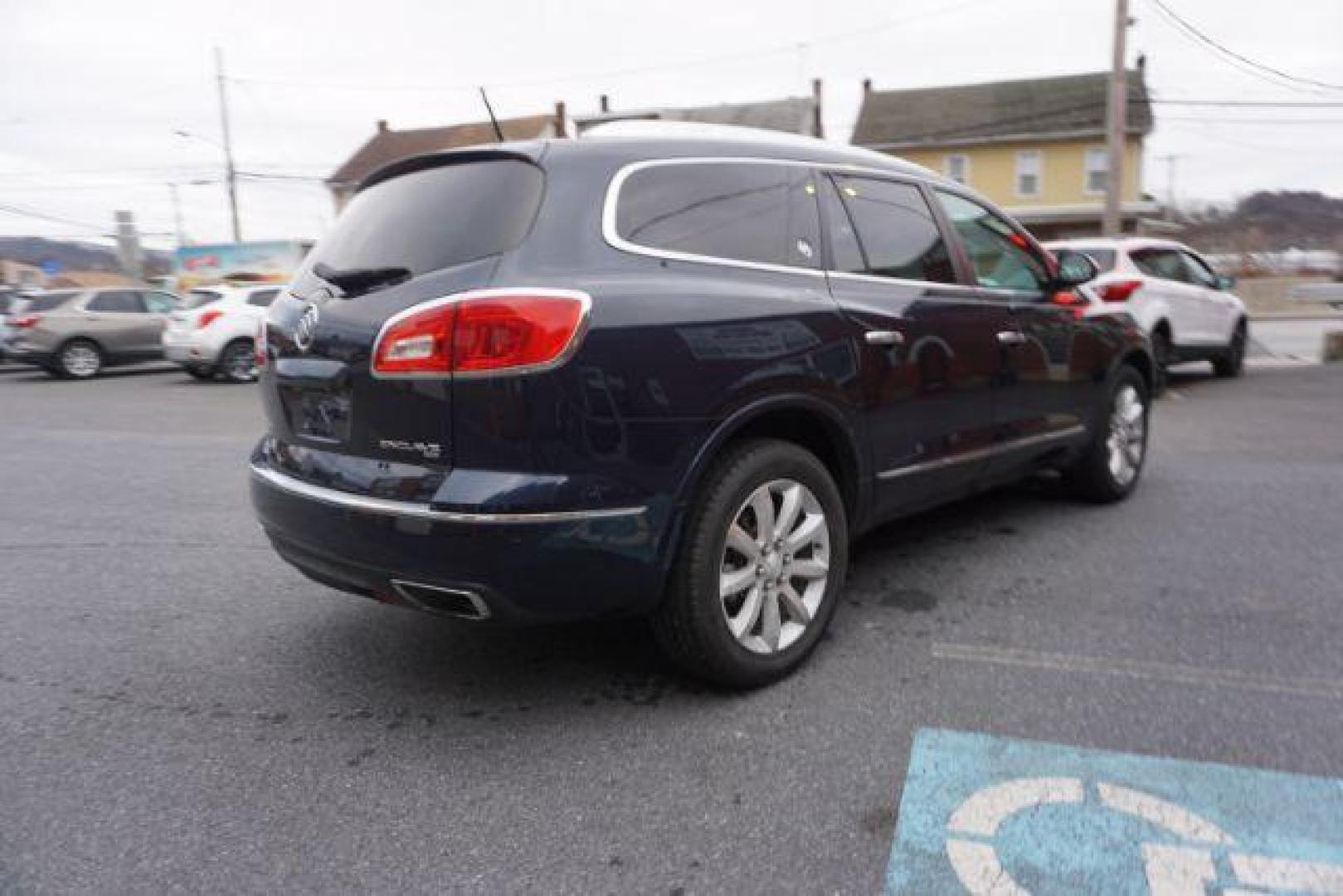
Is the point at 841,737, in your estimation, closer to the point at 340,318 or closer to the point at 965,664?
the point at 965,664

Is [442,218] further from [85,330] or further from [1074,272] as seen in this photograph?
[85,330]

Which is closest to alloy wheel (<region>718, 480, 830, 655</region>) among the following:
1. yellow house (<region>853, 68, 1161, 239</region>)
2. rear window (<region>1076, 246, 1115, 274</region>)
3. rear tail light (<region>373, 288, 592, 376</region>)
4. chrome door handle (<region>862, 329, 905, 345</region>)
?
chrome door handle (<region>862, 329, 905, 345</region>)

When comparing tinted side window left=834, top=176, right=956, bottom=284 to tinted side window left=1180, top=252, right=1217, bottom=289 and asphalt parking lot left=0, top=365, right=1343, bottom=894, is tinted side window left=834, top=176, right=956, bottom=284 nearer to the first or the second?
asphalt parking lot left=0, top=365, right=1343, bottom=894

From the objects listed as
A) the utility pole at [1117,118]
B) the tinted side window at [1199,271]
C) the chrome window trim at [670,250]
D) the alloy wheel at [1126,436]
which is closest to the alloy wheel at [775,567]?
the chrome window trim at [670,250]

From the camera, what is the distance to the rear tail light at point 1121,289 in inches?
367

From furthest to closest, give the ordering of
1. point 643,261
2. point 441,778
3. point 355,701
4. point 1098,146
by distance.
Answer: point 1098,146 → point 355,701 → point 643,261 → point 441,778

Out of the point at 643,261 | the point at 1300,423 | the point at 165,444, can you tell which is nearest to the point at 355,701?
the point at 643,261

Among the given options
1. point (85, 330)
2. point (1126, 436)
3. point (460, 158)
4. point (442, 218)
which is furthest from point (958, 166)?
point (442, 218)

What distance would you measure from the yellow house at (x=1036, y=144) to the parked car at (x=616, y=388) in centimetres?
3133

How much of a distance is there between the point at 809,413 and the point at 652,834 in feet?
4.78

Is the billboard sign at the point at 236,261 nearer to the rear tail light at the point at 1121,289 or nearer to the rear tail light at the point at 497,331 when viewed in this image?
the rear tail light at the point at 1121,289

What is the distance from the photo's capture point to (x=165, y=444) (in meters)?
8.20

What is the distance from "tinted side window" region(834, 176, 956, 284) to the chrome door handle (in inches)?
9.2

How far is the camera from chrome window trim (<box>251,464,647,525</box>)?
245 cm
